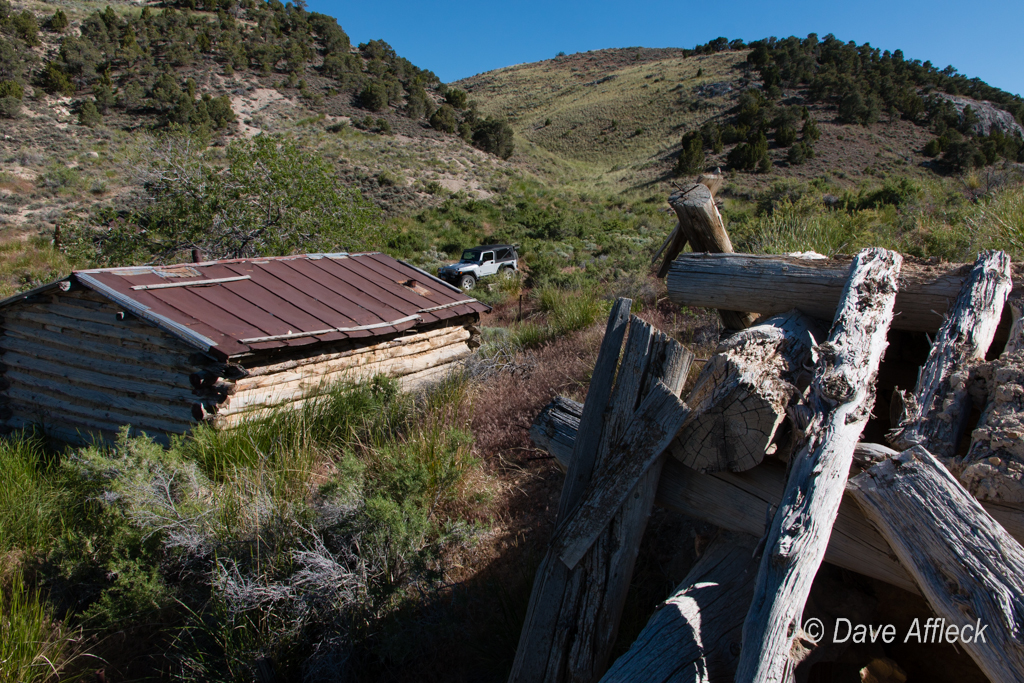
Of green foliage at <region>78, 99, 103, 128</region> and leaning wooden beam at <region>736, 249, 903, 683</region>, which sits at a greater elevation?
green foliage at <region>78, 99, 103, 128</region>

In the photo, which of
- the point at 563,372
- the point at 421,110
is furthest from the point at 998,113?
the point at 563,372

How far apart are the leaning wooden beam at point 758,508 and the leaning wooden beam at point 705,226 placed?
1967 millimetres

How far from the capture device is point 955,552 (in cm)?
179

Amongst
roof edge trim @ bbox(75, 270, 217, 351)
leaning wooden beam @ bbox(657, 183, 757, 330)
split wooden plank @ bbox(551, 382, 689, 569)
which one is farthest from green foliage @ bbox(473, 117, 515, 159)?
split wooden plank @ bbox(551, 382, 689, 569)

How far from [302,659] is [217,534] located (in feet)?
3.36

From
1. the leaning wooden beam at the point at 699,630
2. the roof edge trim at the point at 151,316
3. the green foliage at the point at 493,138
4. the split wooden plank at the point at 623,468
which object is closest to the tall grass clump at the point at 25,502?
the roof edge trim at the point at 151,316

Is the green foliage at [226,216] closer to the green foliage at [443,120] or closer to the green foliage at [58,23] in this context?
the green foliage at [443,120]

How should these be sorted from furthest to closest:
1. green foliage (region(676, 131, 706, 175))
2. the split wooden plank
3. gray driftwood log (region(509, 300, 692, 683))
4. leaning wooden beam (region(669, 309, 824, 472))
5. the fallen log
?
1. green foliage (region(676, 131, 706, 175))
2. gray driftwood log (region(509, 300, 692, 683))
3. the split wooden plank
4. leaning wooden beam (region(669, 309, 824, 472))
5. the fallen log

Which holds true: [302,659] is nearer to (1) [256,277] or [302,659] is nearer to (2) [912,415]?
(2) [912,415]

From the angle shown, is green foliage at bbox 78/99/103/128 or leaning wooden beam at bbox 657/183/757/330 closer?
leaning wooden beam at bbox 657/183/757/330

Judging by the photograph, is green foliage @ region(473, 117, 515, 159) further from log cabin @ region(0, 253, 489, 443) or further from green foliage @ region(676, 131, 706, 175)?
log cabin @ region(0, 253, 489, 443)

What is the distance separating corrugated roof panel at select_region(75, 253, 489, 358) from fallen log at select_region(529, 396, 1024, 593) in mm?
4823

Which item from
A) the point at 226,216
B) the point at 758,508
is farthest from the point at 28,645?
the point at 226,216

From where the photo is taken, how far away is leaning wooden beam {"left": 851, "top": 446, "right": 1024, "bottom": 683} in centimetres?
162
